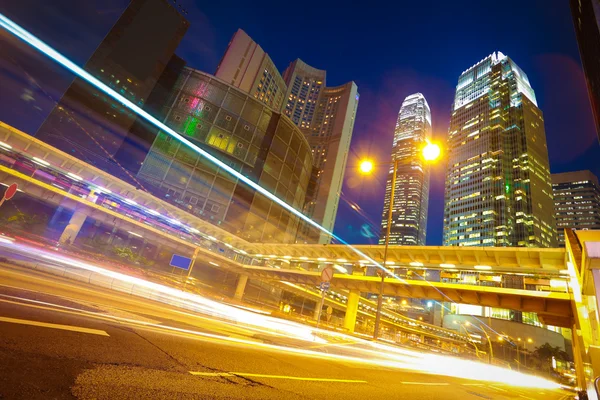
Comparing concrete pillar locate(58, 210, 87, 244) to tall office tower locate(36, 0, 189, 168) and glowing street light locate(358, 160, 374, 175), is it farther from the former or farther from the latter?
glowing street light locate(358, 160, 374, 175)

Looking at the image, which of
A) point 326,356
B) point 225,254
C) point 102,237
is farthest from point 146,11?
point 326,356

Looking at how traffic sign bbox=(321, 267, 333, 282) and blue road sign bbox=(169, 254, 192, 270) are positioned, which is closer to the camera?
traffic sign bbox=(321, 267, 333, 282)

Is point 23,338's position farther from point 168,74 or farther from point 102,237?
point 168,74

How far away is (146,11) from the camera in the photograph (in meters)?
73.4

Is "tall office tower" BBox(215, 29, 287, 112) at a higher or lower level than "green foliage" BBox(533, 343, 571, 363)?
higher

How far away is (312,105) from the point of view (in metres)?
135

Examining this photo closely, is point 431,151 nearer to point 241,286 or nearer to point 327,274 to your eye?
point 327,274

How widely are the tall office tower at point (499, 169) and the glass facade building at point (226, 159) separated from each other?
359 ft

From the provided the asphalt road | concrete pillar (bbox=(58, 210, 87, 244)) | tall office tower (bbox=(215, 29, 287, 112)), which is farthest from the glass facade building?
the asphalt road

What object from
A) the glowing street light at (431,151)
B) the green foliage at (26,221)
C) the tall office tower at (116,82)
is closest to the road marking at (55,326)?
the glowing street light at (431,151)

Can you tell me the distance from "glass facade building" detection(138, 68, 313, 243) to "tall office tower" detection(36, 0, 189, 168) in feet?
40.9

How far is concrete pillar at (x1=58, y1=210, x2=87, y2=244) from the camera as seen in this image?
108ft

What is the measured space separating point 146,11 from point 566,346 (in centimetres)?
15354

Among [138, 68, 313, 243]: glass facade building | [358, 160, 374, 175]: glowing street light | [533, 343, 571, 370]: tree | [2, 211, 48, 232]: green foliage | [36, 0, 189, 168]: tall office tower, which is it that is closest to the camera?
[358, 160, 374, 175]: glowing street light
